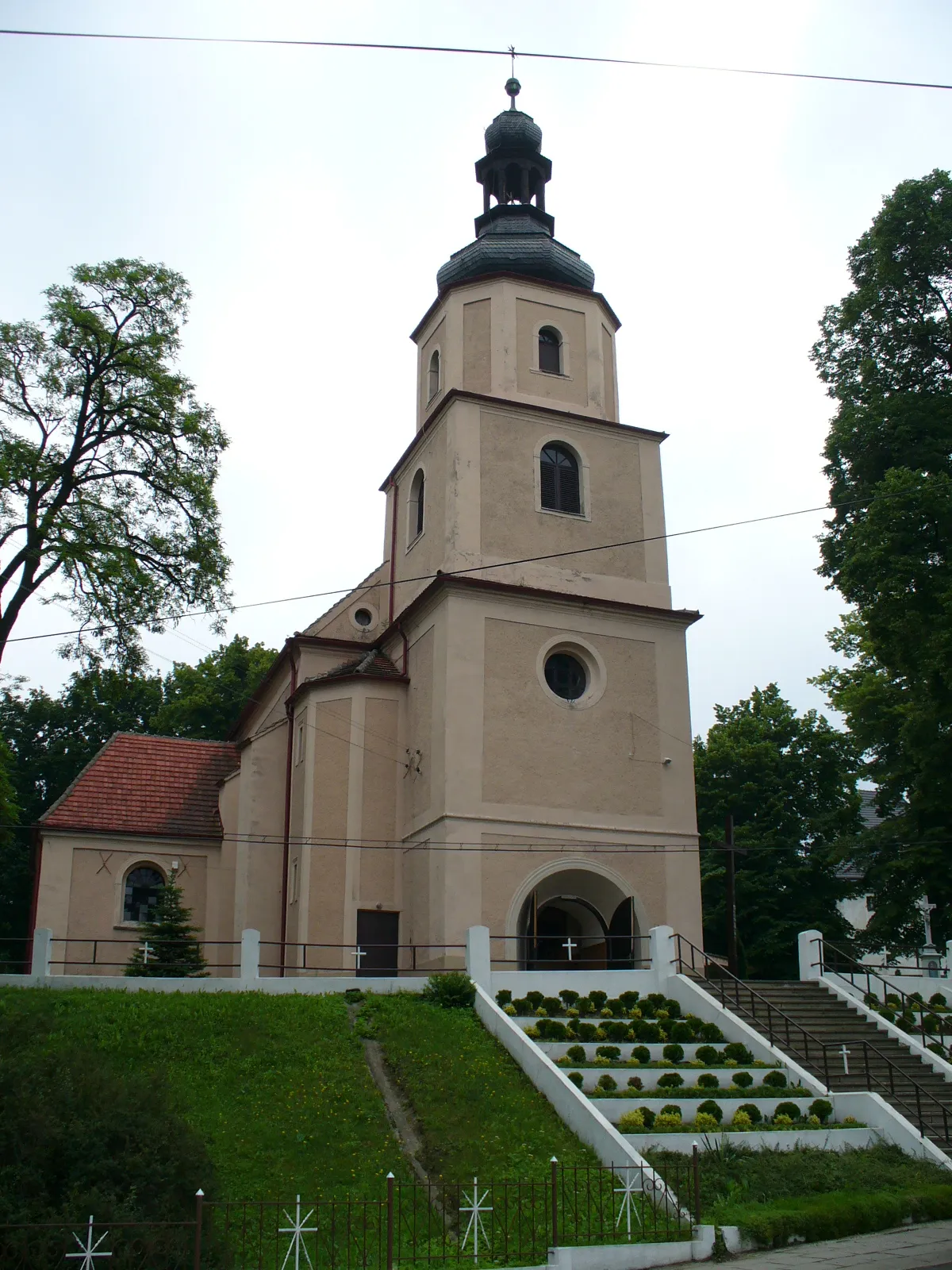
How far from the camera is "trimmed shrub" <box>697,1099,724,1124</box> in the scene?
15906mm

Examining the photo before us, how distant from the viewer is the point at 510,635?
984 inches

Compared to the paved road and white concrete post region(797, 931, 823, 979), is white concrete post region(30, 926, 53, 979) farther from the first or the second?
white concrete post region(797, 931, 823, 979)

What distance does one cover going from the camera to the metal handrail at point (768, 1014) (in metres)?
18.6

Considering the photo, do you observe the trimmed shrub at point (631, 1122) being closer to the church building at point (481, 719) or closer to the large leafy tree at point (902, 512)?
the church building at point (481, 719)

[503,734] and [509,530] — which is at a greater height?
[509,530]

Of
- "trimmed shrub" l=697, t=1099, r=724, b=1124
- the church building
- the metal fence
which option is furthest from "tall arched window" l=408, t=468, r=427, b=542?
the metal fence

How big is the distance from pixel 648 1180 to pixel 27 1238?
6.48 m

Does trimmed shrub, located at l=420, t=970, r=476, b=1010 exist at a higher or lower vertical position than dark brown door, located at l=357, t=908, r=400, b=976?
lower

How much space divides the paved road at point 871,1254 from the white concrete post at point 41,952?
12.4 metres

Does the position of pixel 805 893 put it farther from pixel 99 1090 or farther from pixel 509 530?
pixel 99 1090

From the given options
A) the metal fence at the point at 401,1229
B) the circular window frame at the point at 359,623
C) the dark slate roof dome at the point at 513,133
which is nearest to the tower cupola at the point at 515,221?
the dark slate roof dome at the point at 513,133

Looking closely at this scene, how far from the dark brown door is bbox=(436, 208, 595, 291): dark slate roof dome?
46.4 feet

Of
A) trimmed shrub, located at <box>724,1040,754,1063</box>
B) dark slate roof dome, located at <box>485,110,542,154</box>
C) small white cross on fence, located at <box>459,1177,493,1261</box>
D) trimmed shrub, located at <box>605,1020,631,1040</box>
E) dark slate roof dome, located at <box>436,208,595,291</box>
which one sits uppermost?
dark slate roof dome, located at <box>485,110,542,154</box>

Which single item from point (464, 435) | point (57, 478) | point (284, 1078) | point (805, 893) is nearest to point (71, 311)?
point (57, 478)
